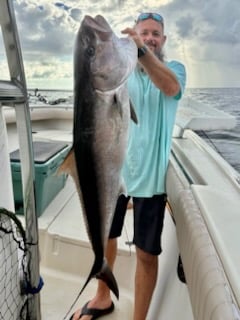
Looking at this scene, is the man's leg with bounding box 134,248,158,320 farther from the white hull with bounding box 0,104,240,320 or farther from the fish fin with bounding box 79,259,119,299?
the fish fin with bounding box 79,259,119,299

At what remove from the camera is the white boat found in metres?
0.77

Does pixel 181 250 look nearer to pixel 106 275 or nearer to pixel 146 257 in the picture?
pixel 106 275

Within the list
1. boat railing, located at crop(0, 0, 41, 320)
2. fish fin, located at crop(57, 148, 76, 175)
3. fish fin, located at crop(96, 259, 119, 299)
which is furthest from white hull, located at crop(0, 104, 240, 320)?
boat railing, located at crop(0, 0, 41, 320)

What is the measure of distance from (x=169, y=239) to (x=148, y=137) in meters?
0.63

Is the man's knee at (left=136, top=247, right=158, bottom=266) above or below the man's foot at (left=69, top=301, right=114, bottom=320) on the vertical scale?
above

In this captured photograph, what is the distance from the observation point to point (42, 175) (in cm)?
215

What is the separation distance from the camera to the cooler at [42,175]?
84.4 inches

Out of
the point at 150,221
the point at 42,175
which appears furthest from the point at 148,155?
the point at 42,175

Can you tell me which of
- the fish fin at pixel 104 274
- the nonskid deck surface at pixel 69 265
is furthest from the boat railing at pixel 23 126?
Answer: the nonskid deck surface at pixel 69 265

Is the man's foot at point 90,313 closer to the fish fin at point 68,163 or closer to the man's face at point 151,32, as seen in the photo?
the fish fin at point 68,163

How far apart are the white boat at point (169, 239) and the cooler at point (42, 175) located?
0.10 meters

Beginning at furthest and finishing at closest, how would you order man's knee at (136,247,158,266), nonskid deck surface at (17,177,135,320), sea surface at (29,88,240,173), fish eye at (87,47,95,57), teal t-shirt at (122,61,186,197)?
nonskid deck surface at (17,177,135,320) → sea surface at (29,88,240,173) → man's knee at (136,247,158,266) → teal t-shirt at (122,61,186,197) → fish eye at (87,47,95,57)

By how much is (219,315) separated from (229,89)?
43.8 inches

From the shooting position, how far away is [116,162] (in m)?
0.82
